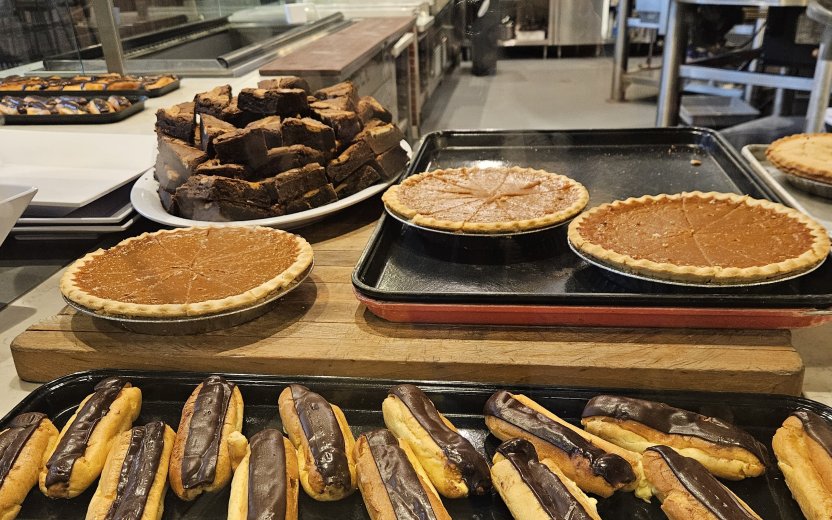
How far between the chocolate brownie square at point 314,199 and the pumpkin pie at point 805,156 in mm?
1843

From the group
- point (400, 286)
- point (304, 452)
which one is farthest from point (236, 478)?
point (400, 286)

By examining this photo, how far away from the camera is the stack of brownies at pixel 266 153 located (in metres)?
2.41

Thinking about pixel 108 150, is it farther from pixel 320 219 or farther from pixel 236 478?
pixel 236 478

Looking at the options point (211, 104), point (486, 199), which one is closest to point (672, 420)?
point (486, 199)

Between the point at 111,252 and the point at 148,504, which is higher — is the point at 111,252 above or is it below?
above

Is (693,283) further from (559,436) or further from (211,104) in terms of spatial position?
(211,104)

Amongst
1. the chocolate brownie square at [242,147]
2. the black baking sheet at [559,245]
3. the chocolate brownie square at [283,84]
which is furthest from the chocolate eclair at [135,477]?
the chocolate brownie square at [283,84]

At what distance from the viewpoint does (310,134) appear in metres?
2.54

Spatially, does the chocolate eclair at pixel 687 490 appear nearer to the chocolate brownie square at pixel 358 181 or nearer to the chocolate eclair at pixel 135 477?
the chocolate eclair at pixel 135 477

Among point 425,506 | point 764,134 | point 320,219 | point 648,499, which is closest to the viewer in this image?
point 425,506

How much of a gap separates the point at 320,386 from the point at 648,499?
2.77 ft

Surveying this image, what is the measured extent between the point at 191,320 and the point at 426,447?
0.81 m

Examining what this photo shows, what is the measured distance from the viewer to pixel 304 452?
1.46 metres

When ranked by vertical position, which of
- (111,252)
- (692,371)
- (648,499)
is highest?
(111,252)
